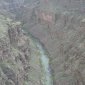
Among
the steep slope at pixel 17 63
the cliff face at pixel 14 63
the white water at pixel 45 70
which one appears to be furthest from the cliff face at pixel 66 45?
the cliff face at pixel 14 63

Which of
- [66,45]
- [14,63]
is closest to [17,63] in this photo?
[14,63]

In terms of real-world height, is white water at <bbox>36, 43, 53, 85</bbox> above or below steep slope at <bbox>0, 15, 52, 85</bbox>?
below

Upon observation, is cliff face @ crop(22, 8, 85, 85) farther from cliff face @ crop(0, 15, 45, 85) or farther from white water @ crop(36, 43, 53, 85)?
cliff face @ crop(0, 15, 45, 85)

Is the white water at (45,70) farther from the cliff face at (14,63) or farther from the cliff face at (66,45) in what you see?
the cliff face at (66,45)

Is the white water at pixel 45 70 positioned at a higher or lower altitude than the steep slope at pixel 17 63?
lower

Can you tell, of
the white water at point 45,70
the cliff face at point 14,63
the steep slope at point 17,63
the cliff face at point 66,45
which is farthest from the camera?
the white water at point 45,70

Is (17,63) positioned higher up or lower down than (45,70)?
higher up

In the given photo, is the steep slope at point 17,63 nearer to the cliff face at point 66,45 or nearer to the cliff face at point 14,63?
the cliff face at point 14,63

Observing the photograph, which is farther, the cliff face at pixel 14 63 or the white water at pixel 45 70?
the white water at pixel 45 70

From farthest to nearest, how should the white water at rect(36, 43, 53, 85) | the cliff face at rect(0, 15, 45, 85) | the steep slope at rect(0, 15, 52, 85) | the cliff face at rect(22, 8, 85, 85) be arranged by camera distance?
the white water at rect(36, 43, 53, 85)
the cliff face at rect(22, 8, 85, 85)
the steep slope at rect(0, 15, 52, 85)
the cliff face at rect(0, 15, 45, 85)

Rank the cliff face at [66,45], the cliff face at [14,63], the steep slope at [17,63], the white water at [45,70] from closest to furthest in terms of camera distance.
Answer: the cliff face at [14,63]
the steep slope at [17,63]
the cliff face at [66,45]
the white water at [45,70]

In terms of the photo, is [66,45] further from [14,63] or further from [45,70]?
[14,63]

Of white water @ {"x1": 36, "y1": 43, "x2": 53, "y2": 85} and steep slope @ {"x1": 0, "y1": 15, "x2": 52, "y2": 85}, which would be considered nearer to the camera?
steep slope @ {"x1": 0, "y1": 15, "x2": 52, "y2": 85}

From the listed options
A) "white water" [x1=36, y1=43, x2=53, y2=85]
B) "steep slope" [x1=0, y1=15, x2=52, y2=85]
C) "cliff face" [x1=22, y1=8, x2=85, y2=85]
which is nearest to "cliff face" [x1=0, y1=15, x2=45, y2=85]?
"steep slope" [x1=0, y1=15, x2=52, y2=85]
